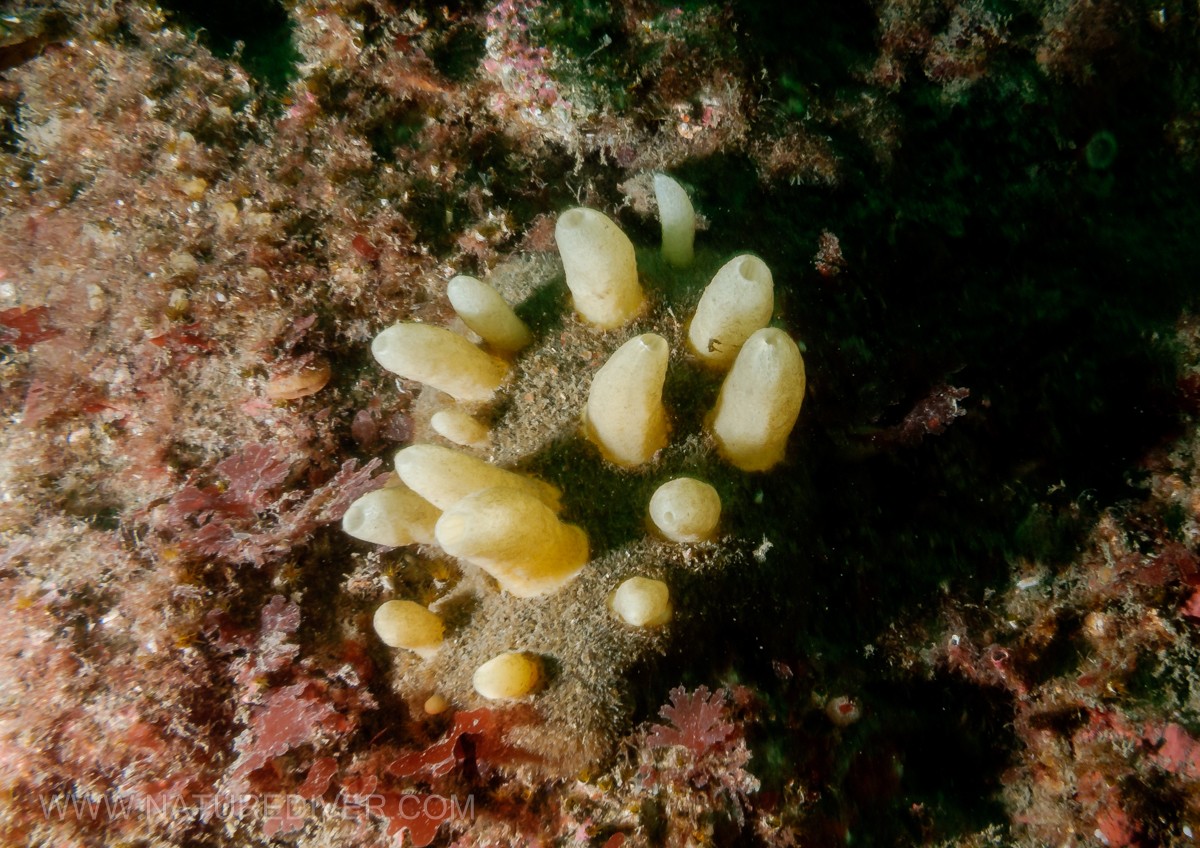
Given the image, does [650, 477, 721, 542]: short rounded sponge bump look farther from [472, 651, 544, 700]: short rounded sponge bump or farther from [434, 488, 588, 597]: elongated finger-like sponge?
[472, 651, 544, 700]: short rounded sponge bump

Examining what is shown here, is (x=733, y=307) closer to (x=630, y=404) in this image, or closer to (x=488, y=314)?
(x=630, y=404)

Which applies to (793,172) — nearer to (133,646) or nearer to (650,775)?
(650,775)

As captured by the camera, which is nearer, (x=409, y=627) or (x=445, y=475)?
(x=445, y=475)

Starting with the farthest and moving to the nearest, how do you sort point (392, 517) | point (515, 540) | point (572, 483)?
1. point (572, 483)
2. point (392, 517)
3. point (515, 540)

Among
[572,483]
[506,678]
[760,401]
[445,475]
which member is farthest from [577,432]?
[506,678]

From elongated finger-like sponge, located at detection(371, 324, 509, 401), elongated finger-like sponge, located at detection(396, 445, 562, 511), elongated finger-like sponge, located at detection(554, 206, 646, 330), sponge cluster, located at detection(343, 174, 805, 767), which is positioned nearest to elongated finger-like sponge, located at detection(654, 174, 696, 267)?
sponge cluster, located at detection(343, 174, 805, 767)

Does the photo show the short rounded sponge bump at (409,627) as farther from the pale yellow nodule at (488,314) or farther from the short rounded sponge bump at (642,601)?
the pale yellow nodule at (488,314)
